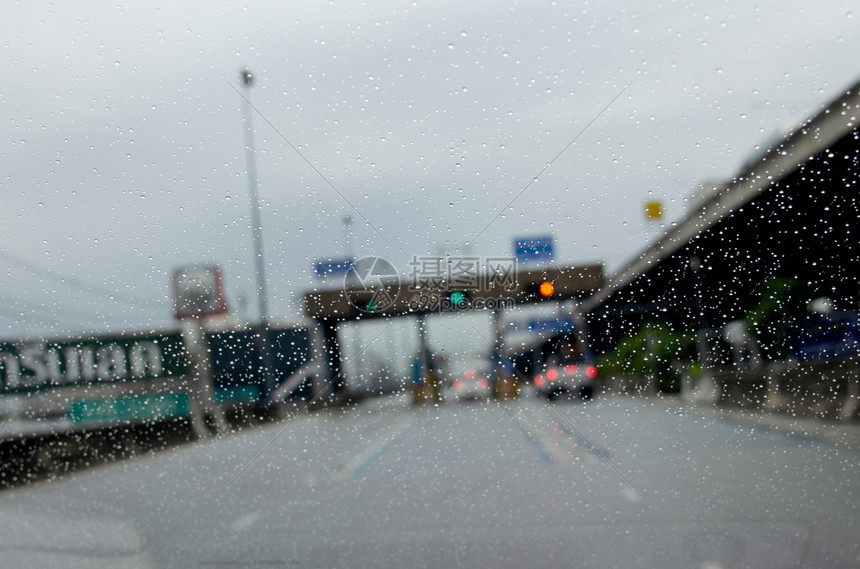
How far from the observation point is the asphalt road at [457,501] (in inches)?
156

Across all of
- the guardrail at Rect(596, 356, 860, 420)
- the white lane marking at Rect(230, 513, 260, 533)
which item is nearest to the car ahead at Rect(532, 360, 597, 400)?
the guardrail at Rect(596, 356, 860, 420)

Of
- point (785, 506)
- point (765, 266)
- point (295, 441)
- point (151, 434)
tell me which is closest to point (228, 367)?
point (295, 441)

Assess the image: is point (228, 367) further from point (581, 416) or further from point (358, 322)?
point (581, 416)

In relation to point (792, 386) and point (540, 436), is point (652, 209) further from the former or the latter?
point (540, 436)

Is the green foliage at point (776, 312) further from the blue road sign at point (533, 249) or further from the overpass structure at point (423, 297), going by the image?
the blue road sign at point (533, 249)

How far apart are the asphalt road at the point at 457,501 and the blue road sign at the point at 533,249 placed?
581 mm

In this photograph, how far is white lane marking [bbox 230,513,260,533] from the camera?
16.3ft

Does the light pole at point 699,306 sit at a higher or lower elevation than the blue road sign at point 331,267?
lower

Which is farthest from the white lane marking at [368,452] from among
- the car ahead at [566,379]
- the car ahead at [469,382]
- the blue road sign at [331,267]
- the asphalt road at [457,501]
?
the blue road sign at [331,267]

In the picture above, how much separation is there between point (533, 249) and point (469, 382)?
0.58m

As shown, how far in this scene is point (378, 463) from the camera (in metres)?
4.28

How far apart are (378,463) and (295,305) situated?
111 cm

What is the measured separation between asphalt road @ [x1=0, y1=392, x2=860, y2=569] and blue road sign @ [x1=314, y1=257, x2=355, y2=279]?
0.58m

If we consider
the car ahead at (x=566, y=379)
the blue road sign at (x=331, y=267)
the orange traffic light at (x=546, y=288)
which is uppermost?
the blue road sign at (x=331, y=267)
